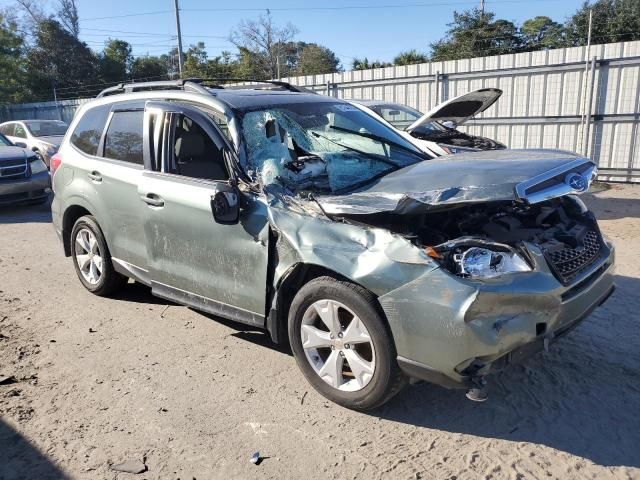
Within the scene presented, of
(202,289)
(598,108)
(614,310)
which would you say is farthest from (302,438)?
(598,108)

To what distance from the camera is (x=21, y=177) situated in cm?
1038

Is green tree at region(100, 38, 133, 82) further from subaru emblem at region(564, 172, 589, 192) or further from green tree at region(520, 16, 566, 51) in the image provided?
subaru emblem at region(564, 172, 589, 192)

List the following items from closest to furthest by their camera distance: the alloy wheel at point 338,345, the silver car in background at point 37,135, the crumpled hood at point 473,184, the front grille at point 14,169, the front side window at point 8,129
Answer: the crumpled hood at point 473,184 → the alloy wheel at point 338,345 → the front grille at point 14,169 → the silver car in background at point 37,135 → the front side window at point 8,129

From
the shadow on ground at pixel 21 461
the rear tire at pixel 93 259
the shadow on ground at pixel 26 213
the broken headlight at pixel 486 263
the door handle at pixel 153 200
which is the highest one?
the door handle at pixel 153 200

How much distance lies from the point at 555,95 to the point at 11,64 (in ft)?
129

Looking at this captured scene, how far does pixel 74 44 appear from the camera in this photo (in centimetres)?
4900

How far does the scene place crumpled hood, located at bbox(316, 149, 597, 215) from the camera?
300 centimetres

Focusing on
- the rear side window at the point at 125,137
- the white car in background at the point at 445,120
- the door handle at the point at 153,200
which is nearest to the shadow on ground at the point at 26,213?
the rear side window at the point at 125,137

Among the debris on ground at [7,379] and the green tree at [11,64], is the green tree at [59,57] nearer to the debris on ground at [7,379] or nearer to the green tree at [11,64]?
the green tree at [11,64]

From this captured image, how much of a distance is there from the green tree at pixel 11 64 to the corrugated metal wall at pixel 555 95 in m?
35.2

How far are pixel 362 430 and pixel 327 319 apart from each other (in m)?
0.66

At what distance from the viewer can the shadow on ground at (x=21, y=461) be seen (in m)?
2.83

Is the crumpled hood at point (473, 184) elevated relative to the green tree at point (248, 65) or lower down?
lower down

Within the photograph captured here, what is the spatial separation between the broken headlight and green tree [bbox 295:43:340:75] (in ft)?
144
